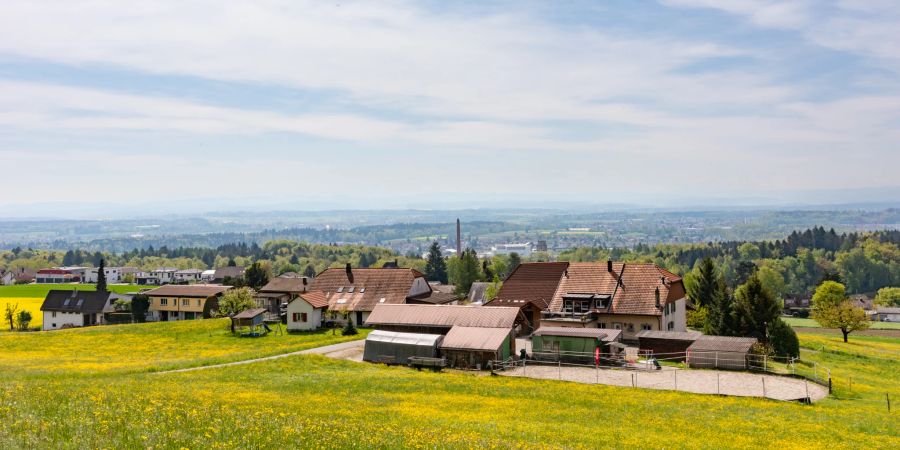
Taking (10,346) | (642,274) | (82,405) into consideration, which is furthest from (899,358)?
(10,346)

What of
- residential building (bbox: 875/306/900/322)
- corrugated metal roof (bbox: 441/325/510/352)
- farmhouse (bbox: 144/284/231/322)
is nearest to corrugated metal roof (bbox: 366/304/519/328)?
corrugated metal roof (bbox: 441/325/510/352)

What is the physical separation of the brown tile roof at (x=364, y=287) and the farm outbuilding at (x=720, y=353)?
37.8m

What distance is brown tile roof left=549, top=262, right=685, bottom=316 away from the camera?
73.1 m

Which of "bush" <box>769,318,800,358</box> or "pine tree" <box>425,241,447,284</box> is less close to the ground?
"bush" <box>769,318,800,358</box>

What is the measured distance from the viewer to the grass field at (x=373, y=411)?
70.6ft

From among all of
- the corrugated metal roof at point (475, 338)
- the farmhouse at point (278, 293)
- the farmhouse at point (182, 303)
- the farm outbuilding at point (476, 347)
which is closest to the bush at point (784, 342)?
the farm outbuilding at point (476, 347)

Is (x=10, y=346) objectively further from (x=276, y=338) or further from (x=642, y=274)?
(x=642, y=274)

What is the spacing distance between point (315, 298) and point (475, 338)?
1191 inches

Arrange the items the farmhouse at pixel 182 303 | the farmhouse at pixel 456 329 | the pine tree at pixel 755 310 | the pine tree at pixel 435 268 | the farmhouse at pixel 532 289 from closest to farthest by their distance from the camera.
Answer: the farmhouse at pixel 456 329, the pine tree at pixel 755 310, the farmhouse at pixel 532 289, the farmhouse at pixel 182 303, the pine tree at pixel 435 268

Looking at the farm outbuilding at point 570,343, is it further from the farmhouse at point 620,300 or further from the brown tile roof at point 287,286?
the brown tile roof at point 287,286

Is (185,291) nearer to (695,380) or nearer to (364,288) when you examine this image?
(364,288)

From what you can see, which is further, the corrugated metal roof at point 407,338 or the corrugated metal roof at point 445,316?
the corrugated metal roof at point 445,316

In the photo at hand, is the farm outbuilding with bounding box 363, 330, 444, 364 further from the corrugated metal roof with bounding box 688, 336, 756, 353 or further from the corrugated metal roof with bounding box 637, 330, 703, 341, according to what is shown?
the corrugated metal roof with bounding box 688, 336, 756, 353

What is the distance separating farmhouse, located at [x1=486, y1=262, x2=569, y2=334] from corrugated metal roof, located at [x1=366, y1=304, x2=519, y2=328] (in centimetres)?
1194
